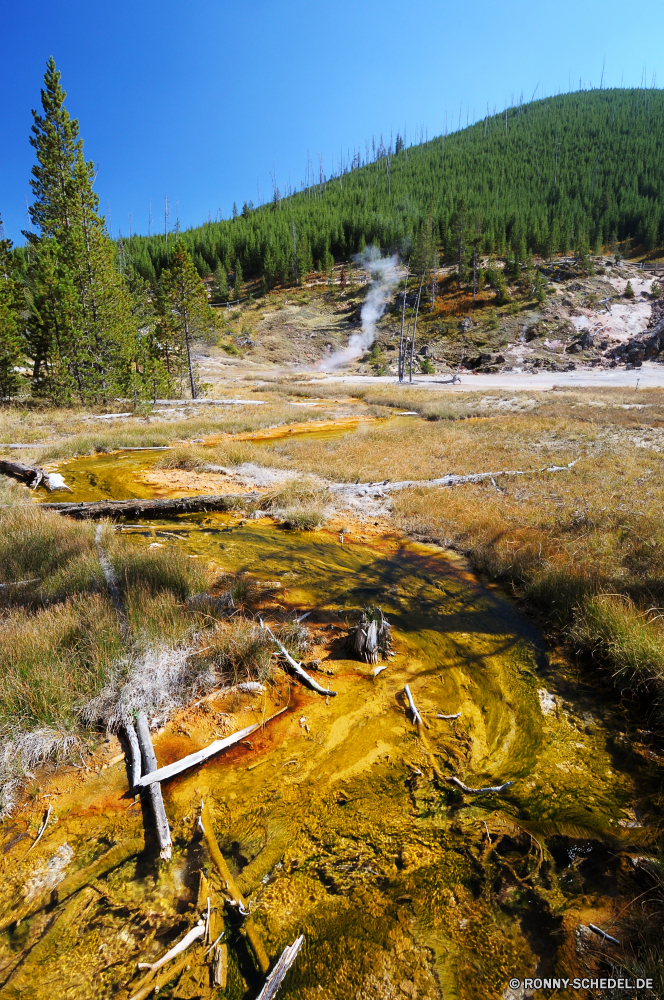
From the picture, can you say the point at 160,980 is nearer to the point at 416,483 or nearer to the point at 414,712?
the point at 414,712

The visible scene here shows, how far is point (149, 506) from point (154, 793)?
→ 775 centimetres

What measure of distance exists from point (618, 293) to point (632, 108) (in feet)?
427

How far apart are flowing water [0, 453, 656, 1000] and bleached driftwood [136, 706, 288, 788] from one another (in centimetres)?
9

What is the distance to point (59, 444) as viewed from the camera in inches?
661

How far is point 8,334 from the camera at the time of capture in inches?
856

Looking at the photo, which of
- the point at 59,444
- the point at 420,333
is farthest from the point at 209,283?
the point at 59,444

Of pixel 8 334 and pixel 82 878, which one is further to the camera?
pixel 8 334

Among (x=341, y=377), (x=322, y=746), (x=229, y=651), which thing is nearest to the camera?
(x=322, y=746)

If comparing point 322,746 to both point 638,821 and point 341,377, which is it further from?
point 341,377

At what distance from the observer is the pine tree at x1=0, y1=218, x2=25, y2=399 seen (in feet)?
70.8

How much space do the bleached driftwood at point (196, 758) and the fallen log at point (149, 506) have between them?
22.5ft

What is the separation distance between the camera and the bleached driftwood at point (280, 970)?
85.6 inches

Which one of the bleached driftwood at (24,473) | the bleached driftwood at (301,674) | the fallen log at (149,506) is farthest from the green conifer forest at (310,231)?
the bleached driftwood at (301,674)

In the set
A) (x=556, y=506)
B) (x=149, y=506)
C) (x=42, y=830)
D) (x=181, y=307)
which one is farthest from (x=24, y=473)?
(x=181, y=307)
